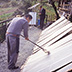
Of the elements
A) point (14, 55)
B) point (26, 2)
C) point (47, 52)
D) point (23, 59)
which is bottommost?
point (26, 2)

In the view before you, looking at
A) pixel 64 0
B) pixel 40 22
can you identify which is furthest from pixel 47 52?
pixel 64 0

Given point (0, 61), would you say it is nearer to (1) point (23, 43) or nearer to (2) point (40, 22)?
(1) point (23, 43)

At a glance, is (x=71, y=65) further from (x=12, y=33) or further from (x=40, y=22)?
(x=40, y=22)

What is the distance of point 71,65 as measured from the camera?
6.83 ft

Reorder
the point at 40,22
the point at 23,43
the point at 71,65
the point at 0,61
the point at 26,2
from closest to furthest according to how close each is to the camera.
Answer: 1. the point at 71,65
2. the point at 0,61
3. the point at 23,43
4. the point at 40,22
5. the point at 26,2

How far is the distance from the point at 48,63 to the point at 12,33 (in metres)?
1.21

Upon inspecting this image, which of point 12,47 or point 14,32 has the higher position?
point 14,32

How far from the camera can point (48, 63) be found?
2.55 m

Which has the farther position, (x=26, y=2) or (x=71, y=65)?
(x=26, y=2)

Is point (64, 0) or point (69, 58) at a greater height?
point (69, 58)

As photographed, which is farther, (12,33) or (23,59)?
(23,59)

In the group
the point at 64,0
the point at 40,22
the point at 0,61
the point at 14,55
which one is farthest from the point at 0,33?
the point at 64,0

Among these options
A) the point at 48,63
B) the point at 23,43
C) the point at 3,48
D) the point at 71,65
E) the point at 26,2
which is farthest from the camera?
the point at 26,2

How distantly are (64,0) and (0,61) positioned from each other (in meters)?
10.3
